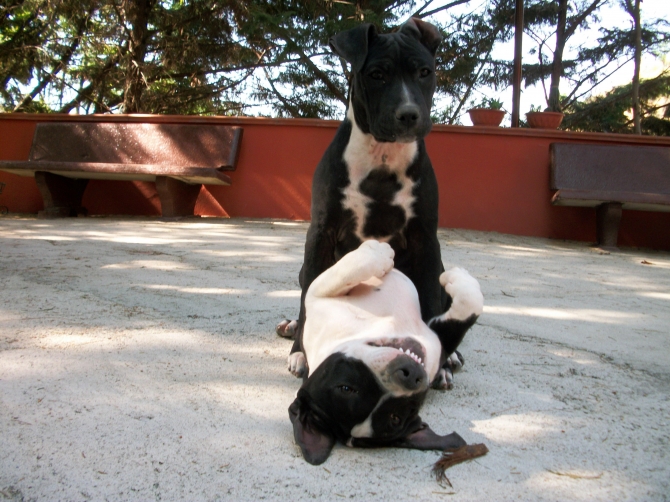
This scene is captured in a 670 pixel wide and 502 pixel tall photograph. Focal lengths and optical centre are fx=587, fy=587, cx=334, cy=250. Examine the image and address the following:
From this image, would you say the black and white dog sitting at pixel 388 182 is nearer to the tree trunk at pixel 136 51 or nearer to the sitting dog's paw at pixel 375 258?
the sitting dog's paw at pixel 375 258

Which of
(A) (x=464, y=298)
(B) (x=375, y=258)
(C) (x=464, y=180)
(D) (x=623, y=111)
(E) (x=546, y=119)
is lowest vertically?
(A) (x=464, y=298)

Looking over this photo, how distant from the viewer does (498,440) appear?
1.76 meters

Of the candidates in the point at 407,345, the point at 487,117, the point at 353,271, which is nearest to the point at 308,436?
the point at 407,345

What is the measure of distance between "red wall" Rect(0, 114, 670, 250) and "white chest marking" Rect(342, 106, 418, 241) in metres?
4.97

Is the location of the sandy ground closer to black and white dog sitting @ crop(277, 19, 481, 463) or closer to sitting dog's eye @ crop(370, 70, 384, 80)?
black and white dog sitting @ crop(277, 19, 481, 463)

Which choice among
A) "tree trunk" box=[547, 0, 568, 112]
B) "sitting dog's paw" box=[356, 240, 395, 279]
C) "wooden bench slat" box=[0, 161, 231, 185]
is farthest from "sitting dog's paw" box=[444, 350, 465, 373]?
"tree trunk" box=[547, 0, 568, 112]

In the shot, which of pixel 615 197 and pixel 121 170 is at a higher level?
pixel 121 170

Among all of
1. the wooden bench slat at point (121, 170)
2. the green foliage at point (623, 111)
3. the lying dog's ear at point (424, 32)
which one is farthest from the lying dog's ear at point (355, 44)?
the green foliage at point (623, 111)

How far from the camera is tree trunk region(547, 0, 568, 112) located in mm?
11730

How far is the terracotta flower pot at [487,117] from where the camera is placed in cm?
754

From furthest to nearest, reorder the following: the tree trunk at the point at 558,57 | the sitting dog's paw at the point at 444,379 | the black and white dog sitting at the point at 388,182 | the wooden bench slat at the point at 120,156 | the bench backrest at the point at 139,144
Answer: the tree trunk at the point at 558,57, the bench backrest at the point at 139,144, the wooden bench slat at the point at 120,156, the black and white dog sitting at the point at 388,182, the sitting dog's paw at the point at 444,379

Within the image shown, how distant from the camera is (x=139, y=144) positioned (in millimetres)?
7633

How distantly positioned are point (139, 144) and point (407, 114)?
6.10m

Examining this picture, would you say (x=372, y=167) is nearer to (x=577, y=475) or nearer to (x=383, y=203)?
(x=383, y=203)
